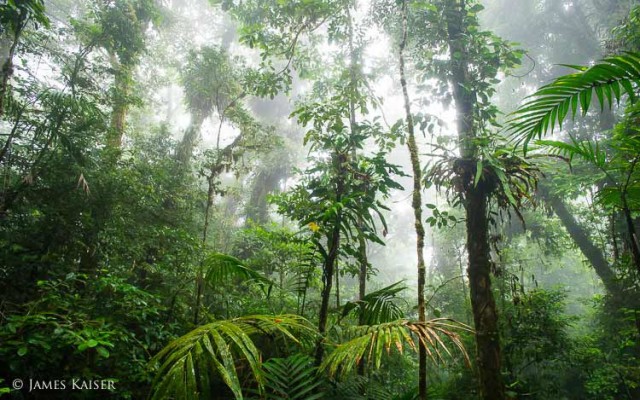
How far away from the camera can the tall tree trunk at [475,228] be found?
11.8 feet

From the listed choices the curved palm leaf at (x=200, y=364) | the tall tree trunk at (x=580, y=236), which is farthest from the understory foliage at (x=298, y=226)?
the tall tree trunk at (x=580, y=236)

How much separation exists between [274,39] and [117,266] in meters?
4.68

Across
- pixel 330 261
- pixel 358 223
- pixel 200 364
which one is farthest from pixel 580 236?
pixel 200 364

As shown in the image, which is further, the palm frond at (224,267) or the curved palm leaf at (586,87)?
the palm frond at (224,267)

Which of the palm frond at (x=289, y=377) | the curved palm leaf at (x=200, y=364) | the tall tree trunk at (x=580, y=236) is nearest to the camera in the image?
the curved palm leaf at (x=200, y=364)

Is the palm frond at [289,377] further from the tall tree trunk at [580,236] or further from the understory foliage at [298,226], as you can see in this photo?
the tall tree trunk at [580,236]

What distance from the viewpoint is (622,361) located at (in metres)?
7.04

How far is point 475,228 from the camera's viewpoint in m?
4.16

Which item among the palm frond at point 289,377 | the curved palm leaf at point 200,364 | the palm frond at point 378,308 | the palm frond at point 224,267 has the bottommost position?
the palm frond at point 289,377

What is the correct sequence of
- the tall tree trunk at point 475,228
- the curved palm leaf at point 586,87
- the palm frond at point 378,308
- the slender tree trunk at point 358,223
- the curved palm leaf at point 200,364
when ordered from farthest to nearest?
the tall tree trunk at point 475,228 → the slender tree trunk at point 358,223 → the palm frond at point 378,308 → the curved palm leaf at point 586,87 → the curved palm leaf at point 200,364

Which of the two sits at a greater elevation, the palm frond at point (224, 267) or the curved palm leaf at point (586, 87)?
the curved palm leaf at point (586, 87)

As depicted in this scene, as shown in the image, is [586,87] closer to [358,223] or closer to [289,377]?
[358,223]

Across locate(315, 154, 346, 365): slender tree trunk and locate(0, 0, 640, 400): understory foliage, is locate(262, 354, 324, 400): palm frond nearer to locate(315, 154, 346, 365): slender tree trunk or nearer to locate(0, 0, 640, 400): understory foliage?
locate(0, 0, 640, 400): understory foliage

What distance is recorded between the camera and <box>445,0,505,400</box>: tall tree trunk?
3598 millimetres
